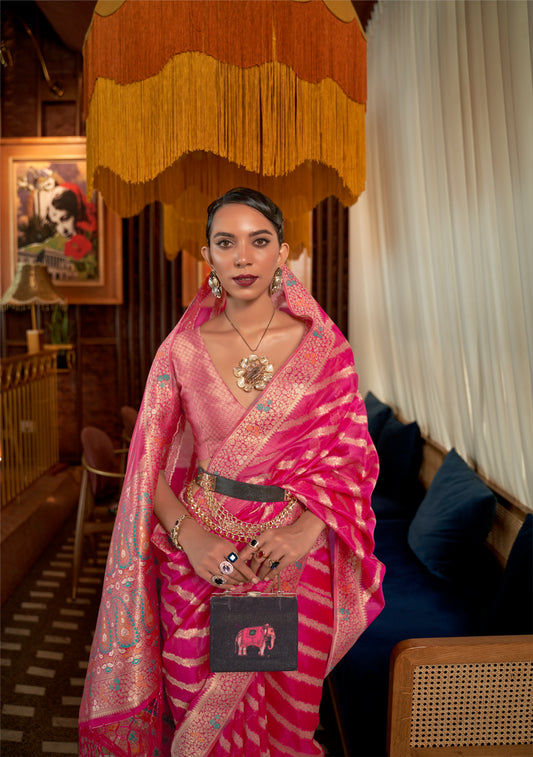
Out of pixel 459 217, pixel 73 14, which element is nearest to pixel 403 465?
pixel 459 217

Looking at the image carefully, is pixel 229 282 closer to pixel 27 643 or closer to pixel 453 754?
pixel 453 754

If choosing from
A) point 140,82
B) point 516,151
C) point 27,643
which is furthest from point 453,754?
point 27,643

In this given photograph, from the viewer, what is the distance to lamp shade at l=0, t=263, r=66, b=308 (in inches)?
179

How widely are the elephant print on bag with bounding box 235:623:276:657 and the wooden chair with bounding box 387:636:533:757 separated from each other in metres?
0.29

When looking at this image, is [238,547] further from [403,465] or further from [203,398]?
[403,465]

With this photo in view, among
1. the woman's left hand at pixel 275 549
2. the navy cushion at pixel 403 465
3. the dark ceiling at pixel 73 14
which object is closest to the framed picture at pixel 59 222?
the dark ceiling at pixel 73 14

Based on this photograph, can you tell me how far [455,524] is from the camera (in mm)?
2035

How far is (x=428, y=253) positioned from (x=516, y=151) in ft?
3.52

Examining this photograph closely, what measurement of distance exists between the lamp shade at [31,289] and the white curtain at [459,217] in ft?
8.34

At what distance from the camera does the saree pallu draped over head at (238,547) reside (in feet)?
4.02

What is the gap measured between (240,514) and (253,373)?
0.29 meters

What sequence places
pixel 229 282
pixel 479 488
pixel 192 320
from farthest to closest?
pixel 479 488 → pixel 192 320 → pixel 229 282

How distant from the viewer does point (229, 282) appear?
1226 mm

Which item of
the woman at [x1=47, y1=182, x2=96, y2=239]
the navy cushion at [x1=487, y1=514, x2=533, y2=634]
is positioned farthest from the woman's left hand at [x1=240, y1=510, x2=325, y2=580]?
the woman at [x1=47, y1=182, x2=96, y2=239]
